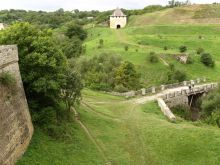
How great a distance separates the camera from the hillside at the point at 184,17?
3760 inches

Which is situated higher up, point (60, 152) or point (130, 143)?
point (60, 152)

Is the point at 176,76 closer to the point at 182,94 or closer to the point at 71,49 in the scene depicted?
the point at 182,94

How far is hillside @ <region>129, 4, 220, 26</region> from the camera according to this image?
9550 centimetres

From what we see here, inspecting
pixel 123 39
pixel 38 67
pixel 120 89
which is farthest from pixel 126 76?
pixel 123 39

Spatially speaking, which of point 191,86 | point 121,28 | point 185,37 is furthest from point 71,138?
point 121,28

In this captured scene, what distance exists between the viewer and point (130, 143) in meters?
29.8

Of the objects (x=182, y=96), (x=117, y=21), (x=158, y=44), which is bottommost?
(x=182, y=96)

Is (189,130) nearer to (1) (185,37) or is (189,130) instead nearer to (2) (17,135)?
(2) (17,135)

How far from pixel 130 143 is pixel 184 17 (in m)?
73.0

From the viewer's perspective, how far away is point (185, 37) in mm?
82125

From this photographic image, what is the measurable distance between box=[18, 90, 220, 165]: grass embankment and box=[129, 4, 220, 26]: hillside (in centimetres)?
6244

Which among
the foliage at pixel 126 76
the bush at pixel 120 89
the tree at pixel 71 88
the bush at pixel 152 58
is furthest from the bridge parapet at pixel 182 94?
the tree at pixel 71 88

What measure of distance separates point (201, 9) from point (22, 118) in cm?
8556

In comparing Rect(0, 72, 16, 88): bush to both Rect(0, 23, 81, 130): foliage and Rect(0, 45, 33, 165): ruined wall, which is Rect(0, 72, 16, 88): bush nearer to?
Rect(0, 45, 33, 165): ruined wall
